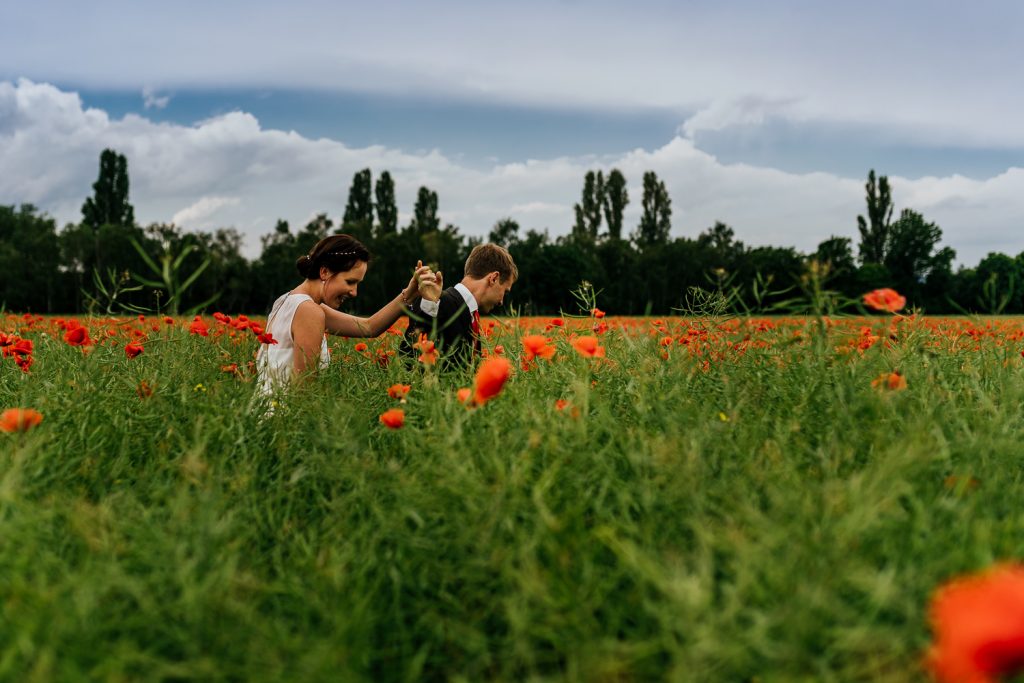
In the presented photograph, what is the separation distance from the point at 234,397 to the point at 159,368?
0.57 meters

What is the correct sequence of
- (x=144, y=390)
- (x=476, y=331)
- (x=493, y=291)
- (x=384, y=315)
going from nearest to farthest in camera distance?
(x=144, y=390), (x=384, y=315), (x=476, y=331), (x=493, y=291)

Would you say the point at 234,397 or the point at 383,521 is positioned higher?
the point at 234,397

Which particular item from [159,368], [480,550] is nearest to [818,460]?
[480,550]

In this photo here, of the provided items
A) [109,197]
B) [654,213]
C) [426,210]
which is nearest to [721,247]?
[654,213]

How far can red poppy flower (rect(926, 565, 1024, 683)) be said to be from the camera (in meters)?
0.96

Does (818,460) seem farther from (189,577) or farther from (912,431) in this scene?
(189,577)

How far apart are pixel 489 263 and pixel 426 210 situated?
48149 millimetres

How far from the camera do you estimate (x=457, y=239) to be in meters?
45.4

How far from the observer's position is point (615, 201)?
177 feet

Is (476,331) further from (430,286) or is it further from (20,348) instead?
(20,348)

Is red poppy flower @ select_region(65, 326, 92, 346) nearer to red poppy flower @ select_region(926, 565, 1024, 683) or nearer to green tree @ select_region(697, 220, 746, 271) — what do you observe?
red poppy flower @ select_region(926, 565, 1024, 683)

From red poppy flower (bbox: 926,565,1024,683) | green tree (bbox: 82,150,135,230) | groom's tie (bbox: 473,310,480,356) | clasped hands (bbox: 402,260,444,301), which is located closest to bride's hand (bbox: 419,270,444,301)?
clasped hands (bbox: 402,260,444,301)

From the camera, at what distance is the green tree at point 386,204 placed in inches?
2035

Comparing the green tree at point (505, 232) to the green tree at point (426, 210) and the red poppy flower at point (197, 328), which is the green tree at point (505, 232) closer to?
the green tree at point (426, 210)
